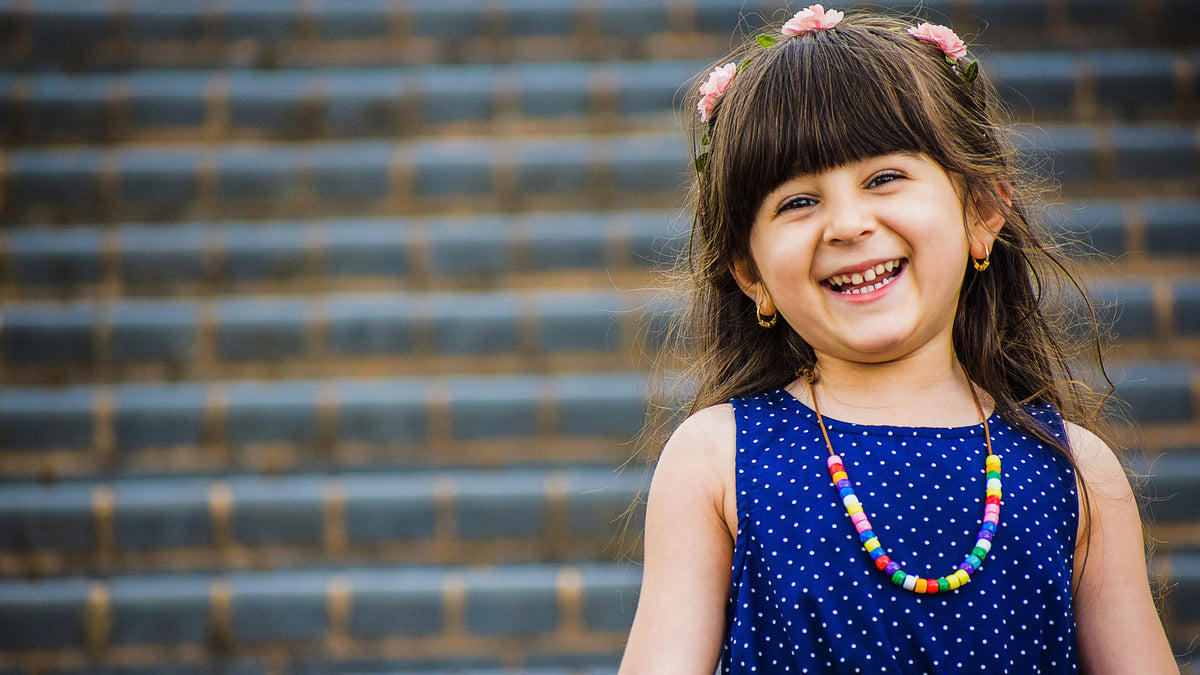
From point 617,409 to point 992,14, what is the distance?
5.36 feet

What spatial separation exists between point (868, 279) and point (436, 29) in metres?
2.68

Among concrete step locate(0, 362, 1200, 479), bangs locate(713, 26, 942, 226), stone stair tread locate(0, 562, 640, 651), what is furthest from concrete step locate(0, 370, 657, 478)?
bangs locate(713, 26, 942, 226)

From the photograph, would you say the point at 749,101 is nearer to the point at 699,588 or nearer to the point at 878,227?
the point at 878,227

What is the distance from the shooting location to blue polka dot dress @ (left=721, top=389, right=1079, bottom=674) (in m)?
1.11

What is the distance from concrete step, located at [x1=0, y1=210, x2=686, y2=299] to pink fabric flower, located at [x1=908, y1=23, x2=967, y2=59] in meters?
1.98

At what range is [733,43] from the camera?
11.6 ft

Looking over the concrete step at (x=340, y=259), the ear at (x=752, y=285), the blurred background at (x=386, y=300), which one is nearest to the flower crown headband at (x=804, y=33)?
the ear at (x=752, y=285)

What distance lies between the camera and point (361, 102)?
137 inches

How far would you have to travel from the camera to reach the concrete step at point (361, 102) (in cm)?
342

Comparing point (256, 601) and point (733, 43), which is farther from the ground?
point (733, 43)

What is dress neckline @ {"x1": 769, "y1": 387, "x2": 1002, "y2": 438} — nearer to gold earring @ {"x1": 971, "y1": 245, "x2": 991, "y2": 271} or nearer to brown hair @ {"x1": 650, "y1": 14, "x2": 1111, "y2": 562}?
brown hair @ {"x1": 650, "y1": 14, "x2": 1111, "y2": 562}


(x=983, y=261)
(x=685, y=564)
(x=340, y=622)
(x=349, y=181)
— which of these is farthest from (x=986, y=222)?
(x=349, y=181)

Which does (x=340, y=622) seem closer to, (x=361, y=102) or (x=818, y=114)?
(x=361, y=102)

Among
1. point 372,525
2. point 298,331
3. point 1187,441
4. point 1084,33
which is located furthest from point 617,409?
point 1084,33
